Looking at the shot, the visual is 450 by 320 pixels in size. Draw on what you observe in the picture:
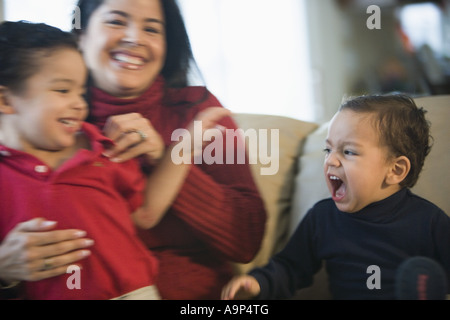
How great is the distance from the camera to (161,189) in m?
0.78

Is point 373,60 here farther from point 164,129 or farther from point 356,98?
point 164,129

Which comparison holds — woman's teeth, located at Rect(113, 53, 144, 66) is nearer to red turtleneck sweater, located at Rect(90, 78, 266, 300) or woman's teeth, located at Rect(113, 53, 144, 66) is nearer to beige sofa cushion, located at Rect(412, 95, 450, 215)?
red turtleneck sweater, located at Rect(90, 78, 266, 300)

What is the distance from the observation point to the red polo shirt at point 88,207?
69 centimetres

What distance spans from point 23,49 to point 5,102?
0.30 feet

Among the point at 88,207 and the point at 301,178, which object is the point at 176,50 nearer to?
the point at 88,207

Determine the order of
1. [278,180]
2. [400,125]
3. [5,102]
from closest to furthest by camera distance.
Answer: [5,102], [400,125], [278,180]

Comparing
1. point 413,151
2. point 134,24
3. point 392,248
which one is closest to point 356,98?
point 413,151

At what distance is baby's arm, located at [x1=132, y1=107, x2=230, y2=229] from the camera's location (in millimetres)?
771

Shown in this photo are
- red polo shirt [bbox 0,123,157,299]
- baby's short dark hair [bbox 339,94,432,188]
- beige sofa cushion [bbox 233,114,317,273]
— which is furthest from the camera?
beige sofa cushion [bbox 233,114,317,273]

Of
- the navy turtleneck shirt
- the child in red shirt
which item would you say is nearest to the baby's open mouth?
the navy turtleneck shirt

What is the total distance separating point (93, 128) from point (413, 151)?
0.59m

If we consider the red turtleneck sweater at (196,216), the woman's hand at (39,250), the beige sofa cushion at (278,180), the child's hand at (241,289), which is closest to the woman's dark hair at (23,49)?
the red turtleneck sweater at (196,216)

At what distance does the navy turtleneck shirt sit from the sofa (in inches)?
2.0

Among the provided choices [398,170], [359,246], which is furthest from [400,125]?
[359,246]
